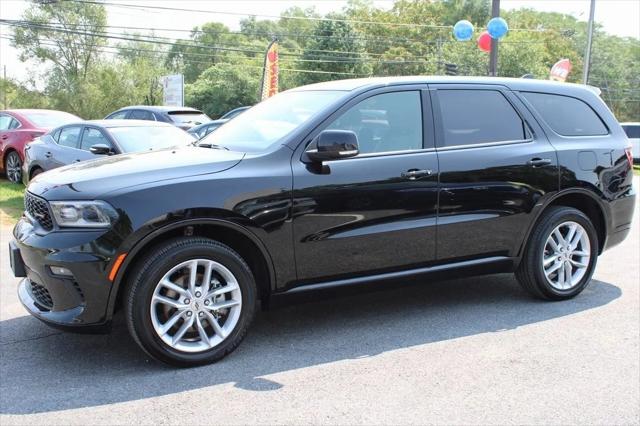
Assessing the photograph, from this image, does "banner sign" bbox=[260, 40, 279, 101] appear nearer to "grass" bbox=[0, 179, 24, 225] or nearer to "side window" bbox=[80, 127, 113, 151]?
"grass" bbox=[0, 179, 24, 225]

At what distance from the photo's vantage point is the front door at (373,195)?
13.3 ft

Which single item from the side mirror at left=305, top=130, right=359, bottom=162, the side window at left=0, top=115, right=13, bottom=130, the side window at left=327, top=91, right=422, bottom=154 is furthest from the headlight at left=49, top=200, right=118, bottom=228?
the side window at left=0, top=115, right=13, bottom=130

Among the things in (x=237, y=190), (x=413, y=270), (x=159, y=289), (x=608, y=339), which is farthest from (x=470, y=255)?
(x=159, y=289)

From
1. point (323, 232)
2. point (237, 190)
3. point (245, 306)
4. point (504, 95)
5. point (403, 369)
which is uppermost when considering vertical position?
point (504, 95)

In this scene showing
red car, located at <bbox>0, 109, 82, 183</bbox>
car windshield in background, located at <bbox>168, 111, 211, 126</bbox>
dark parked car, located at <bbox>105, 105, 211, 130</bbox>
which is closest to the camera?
red car, located at <bbox>0, 109, 82, 183</bbox>

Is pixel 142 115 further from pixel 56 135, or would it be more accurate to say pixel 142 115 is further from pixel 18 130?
→ pixel 56 135

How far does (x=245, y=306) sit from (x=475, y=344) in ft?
5.29

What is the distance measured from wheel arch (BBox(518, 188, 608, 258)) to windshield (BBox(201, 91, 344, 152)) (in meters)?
1.96

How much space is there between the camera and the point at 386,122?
4.45m

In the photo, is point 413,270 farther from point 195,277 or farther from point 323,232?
point 195,277

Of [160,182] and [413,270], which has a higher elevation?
[160,182]

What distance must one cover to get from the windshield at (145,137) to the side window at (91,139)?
149mm

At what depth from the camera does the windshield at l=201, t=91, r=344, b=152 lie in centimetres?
431

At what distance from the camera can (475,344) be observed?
4.24 m
